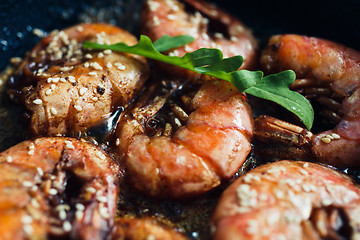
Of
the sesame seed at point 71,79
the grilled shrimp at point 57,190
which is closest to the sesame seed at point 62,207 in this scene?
the grilled shrimp at point 57,190

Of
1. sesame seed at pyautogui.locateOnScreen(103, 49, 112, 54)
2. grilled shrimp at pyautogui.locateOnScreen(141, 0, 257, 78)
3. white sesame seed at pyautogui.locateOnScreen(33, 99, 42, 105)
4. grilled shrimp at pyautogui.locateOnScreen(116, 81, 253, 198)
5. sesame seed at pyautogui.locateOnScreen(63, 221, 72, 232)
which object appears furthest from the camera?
grilled shrimp at pyautogui.locateOnScreen(141, 0, 257, 78)

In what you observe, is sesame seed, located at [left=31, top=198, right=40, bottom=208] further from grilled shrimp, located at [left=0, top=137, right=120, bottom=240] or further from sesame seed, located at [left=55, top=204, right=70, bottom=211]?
sesame seed, located at [left=55, top=204, right=70, bottom=211]

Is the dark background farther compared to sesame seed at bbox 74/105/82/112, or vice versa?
the dark background

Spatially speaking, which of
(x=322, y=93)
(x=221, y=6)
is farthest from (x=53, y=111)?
(x=221, y=6)

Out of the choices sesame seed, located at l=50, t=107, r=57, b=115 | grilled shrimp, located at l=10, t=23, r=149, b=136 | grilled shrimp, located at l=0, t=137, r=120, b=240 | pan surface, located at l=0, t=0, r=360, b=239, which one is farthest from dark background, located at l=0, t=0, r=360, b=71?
grilled shrimp, located at l=0, t=137, r=120, b=240

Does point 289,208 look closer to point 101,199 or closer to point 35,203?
point 101,199

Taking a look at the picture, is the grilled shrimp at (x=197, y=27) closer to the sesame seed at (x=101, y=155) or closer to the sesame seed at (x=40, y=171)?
the sesame seed at (x=101, y=155)

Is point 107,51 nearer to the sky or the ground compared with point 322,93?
nearer to the ground
